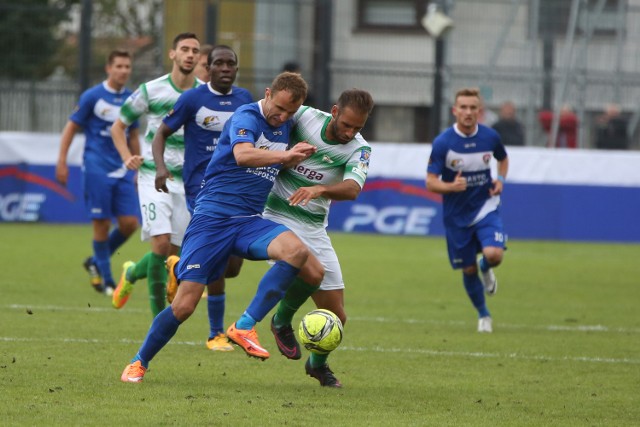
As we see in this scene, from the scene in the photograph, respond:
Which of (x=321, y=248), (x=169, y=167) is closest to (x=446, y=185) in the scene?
(x=169, y=167)

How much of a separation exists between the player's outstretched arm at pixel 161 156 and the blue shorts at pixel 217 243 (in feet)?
4.06

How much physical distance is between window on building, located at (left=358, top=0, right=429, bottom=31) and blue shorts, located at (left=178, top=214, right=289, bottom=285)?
58.1 feet

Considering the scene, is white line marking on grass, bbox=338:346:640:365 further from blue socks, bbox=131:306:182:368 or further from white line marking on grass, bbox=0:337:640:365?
blue socks, bbox=131:306:182:368

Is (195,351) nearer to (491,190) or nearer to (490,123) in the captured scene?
(491,190)

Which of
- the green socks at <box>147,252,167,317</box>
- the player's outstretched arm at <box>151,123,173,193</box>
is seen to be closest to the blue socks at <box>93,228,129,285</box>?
the green socks at <box>147,252,167,317</box>

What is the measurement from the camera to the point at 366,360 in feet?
30.1

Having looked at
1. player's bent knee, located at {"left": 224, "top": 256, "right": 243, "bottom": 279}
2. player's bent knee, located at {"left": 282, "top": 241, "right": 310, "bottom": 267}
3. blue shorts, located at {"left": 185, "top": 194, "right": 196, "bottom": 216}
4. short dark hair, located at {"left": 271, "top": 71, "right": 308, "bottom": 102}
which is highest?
short dark hair, located at {"left": 271, "top": 71, "right": 308, "bottom": 102}

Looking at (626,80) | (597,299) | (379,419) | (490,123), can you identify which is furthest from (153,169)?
(626,80)

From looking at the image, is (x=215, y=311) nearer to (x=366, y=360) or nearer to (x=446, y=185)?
(x=366, y=360)

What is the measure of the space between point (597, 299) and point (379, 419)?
760 cm

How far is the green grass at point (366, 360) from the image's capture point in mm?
6992

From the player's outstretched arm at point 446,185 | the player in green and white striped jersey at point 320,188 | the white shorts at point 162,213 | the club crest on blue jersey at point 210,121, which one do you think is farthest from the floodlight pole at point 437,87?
the player in green and white striped jersey at point 320,188

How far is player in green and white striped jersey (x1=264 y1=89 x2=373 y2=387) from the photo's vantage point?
7.71 meters

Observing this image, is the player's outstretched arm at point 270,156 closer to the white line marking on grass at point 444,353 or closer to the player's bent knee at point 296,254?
the player's bent knee at point 296,254
